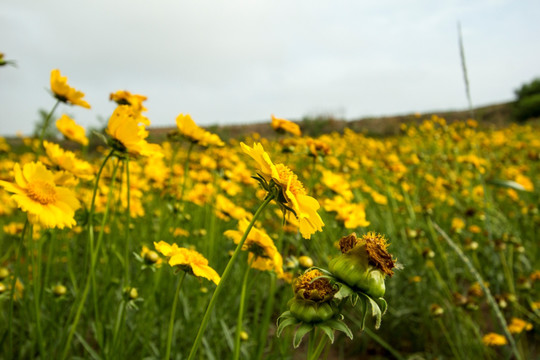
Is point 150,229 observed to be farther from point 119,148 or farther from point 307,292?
point 307,292

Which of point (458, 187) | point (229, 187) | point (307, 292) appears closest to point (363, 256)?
point (307, 292)

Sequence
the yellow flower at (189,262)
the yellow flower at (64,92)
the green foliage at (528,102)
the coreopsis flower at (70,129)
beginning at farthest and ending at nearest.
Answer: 1. the green foliage at (528,102)
2. the coreopsis flower at (70,129)
3. the yellow flower at (64,92)
4. the yellow flower at (189,262)

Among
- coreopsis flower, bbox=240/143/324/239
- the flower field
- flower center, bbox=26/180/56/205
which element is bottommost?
the flower field

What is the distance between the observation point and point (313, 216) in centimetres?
48

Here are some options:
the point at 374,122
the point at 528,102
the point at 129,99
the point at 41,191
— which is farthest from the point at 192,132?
the point at 528,102

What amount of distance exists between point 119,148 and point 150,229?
1.27 metres

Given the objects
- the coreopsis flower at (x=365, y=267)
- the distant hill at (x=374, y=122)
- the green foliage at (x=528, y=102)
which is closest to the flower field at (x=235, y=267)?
the coreopsis flower at (x=365, y=267)

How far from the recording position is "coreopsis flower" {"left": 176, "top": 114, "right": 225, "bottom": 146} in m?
1.05

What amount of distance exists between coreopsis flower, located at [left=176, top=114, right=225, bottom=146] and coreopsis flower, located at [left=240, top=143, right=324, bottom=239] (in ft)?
2.01

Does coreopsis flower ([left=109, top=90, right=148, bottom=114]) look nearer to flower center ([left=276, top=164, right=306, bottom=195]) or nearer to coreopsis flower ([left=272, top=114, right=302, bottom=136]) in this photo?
coreopsis flower ([left=272, top=114, right=302, bottom=136])

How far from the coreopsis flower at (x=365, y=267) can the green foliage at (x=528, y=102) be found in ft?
39.4

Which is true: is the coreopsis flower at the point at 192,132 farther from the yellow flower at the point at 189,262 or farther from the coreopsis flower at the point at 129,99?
the yellow flower at the point at 189,262

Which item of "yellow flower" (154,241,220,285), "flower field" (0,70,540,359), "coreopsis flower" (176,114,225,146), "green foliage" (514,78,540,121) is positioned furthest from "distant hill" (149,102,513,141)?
"yellow flower" (154,241,220,285)

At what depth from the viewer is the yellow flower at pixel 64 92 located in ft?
3.11
